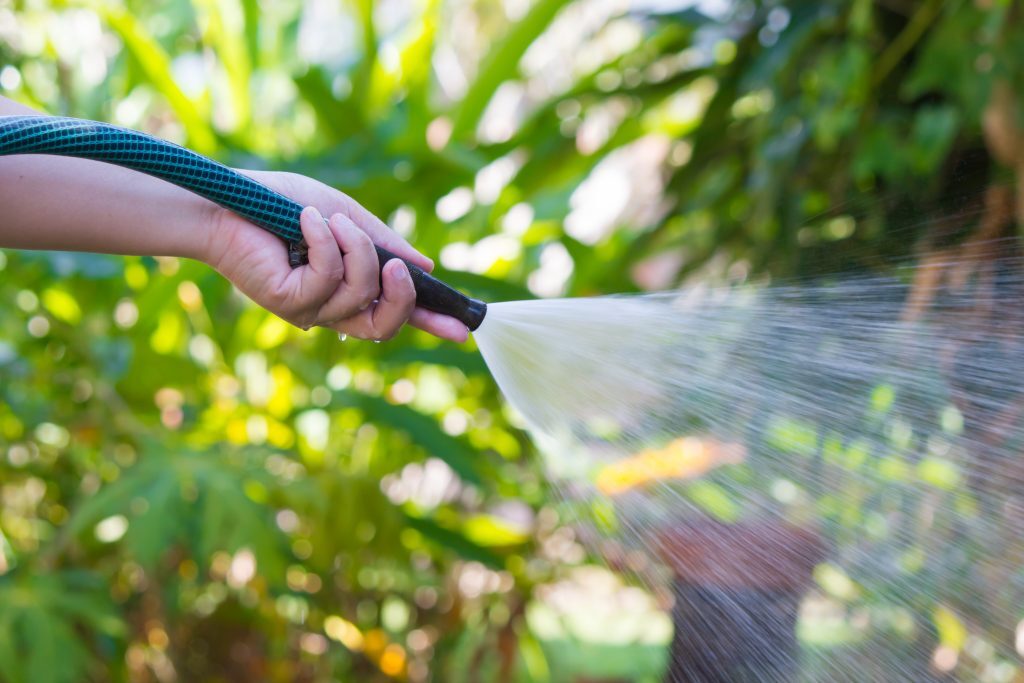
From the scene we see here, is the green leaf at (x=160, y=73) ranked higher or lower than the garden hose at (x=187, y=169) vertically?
lower

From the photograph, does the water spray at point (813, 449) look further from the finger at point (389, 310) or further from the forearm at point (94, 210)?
the forearm at point (94, 210)

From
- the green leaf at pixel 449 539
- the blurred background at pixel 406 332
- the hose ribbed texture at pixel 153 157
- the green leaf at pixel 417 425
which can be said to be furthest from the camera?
the green leaf at pixel 449 539

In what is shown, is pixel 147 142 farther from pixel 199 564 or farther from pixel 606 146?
pixel 606 146

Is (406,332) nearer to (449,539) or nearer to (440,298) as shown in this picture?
(449,539)

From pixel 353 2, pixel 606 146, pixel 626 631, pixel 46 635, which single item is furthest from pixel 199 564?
pixel 626 631

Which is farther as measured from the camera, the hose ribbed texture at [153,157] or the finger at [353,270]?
the finger at [353,270]

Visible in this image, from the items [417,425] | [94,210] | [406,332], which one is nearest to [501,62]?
[406,332]

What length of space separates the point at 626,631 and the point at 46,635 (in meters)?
2.22

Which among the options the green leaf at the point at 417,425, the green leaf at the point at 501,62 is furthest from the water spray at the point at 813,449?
the green leaf at the point at 501,62

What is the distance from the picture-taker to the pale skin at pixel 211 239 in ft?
2.73

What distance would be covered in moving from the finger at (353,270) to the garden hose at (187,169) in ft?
0.08

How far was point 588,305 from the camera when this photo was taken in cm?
106

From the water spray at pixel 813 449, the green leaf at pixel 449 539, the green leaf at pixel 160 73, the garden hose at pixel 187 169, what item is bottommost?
the green leaf at pixel 449 539

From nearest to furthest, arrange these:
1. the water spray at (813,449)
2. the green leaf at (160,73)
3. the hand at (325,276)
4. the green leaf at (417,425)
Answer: the hand at (325,276), the water spray at (813,449), the green leaf at (417,425), the green leaf at (160,73)
